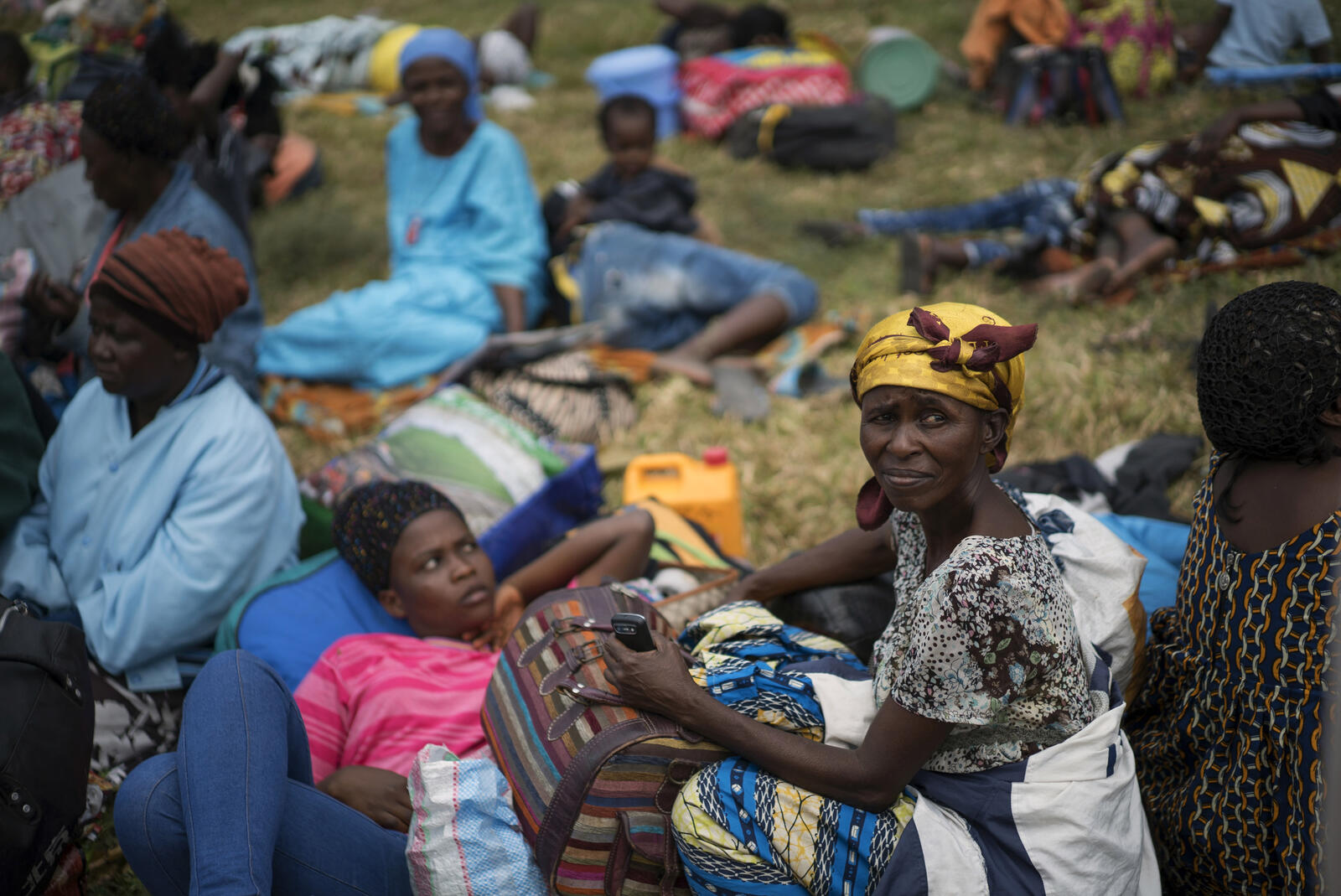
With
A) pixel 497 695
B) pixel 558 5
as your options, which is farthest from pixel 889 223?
pixel 558 5

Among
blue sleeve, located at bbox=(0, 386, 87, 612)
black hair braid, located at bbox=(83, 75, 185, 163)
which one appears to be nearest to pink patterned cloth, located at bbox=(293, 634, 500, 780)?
blue sleeve, located at bbox=(0, 386, 87, 612)

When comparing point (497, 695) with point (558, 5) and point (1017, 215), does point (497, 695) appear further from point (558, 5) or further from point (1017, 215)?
point (558, 5)

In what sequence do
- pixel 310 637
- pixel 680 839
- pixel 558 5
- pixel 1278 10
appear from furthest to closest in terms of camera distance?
1. pixel 558 5
2. pixel 1278 10
3. pixel 310 637
4. pixel 680 839

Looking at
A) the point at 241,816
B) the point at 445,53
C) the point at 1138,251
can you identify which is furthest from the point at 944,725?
the point at 445,53

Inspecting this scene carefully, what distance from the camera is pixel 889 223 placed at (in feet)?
22.5

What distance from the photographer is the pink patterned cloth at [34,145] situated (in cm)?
556

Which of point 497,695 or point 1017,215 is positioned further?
point 1017,215

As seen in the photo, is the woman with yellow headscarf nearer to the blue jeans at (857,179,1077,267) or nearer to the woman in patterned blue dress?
the woman in patterned blue dress

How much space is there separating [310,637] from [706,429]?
7.17ft

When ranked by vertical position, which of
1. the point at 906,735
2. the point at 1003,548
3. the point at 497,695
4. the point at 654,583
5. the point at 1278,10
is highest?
the point at 1278,10

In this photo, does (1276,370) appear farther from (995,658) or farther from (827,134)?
(827,134)

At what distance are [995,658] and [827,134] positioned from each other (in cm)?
662

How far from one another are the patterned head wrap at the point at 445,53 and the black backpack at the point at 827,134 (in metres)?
2.84

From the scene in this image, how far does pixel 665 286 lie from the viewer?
5.75 meters
